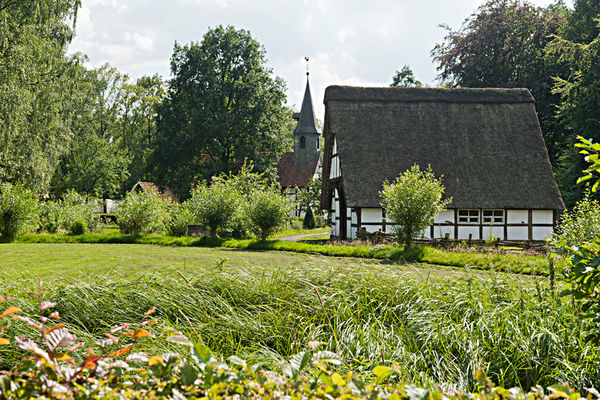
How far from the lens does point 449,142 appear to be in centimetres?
2183

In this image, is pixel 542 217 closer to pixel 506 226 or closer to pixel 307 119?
pixel 506 226

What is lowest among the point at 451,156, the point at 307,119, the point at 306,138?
the point at 451,156

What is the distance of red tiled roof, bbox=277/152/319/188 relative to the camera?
44.4 metres

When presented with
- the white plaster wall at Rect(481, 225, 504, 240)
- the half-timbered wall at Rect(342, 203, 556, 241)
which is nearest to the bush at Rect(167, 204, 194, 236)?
the half-timbered wall at Rect(342, 203, 556, 241)

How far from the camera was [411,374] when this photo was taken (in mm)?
3510

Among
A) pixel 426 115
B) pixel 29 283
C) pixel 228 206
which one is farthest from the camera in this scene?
pixel 426 115

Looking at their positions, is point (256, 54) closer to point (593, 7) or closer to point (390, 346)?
point (593, 7)

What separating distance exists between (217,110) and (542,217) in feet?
64.9

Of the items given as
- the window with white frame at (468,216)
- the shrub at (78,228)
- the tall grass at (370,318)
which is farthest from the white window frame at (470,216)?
the tall grass at (370,318)

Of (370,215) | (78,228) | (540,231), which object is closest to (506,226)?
(540,231)

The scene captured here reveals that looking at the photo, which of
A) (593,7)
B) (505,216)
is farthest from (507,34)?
(505,216)

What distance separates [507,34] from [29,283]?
28221mm

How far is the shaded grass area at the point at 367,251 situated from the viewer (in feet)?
37.7

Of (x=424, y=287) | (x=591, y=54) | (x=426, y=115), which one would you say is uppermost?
(x=591, y=54)
